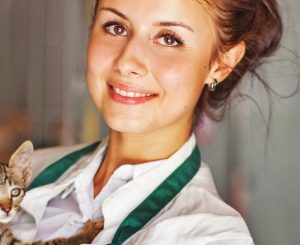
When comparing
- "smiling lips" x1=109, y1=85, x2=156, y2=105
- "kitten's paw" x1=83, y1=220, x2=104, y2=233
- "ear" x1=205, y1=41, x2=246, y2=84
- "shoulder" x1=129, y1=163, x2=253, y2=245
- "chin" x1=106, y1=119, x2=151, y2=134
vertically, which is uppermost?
"ear" x1=205, y1=41, x2=246, y2=84

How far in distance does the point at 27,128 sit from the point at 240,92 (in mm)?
880

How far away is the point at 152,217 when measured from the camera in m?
0.81

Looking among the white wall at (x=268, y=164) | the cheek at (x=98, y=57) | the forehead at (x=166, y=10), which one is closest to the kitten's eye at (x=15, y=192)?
the cheek at (x=98, y=57)

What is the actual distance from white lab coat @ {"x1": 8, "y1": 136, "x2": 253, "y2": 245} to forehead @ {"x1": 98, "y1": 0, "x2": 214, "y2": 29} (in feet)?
0.68

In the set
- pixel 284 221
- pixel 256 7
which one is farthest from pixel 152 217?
pixel 284 221

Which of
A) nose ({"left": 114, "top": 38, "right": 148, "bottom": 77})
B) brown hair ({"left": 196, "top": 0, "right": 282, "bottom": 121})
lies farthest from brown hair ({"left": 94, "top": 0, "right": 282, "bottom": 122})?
nose ({"left": 114, "top": 38, "right": 148, "bottom": 77})

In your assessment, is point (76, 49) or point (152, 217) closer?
point (152, 217)

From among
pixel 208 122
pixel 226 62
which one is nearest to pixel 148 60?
pixel 226 62

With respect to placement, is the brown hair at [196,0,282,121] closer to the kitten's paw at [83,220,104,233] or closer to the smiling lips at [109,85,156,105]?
the smiling lips at [109,85,156,105]

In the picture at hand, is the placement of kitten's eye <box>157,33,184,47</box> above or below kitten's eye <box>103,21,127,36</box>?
above

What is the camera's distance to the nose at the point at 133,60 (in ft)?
2.63

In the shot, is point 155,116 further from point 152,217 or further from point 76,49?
point 76,49

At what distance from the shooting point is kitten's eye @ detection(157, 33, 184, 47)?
817mm

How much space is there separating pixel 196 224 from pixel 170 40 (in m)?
0.25
